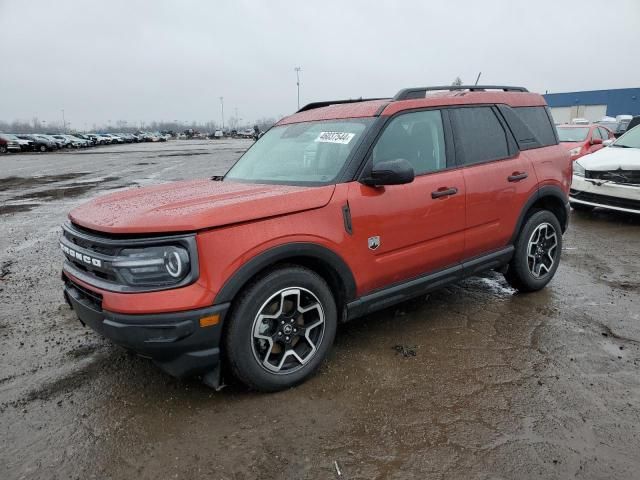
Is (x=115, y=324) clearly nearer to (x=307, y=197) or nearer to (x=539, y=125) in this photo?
(x=307, y=197)

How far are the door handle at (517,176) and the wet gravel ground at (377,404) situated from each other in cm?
116

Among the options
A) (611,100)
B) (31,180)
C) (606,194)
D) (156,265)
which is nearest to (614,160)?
(606,194)

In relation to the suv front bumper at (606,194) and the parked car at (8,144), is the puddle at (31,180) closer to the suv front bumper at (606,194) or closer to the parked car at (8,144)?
the suv front bumper at (606,194)

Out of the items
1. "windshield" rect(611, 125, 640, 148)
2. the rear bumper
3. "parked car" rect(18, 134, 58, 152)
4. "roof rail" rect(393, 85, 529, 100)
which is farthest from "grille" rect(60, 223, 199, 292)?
"parked car" rect(18, 134, 58, 152)

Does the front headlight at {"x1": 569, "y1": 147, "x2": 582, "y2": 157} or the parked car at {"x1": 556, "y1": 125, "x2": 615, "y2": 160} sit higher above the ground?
the parked car at {"x1": 556, "y1": 125, "x2": 615, "y2": 160}

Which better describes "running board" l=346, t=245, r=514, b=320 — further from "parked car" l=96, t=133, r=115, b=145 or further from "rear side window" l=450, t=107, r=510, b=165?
"parked car" l=96, t=133, r=115, b=145

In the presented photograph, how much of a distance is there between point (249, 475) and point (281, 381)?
728mm

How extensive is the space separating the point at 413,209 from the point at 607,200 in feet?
19.6

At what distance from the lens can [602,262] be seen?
575 centimetres

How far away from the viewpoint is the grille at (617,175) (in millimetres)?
7465

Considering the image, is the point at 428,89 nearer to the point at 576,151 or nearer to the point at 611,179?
the point at 611,179

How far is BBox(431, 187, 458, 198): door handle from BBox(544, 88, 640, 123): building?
194ft

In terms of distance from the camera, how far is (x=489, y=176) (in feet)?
13.2

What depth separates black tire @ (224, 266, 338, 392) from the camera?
9.17 ft
